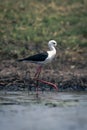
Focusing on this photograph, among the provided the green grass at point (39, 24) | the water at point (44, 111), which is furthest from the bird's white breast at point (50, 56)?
the water at point (44, 111)

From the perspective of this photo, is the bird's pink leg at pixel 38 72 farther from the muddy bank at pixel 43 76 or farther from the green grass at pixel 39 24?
the green grass at pixel 39 24

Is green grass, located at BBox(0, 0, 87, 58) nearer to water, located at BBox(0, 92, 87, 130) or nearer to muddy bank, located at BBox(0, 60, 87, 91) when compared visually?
muddy bank, located at BBox(0, 60, 87, 91)

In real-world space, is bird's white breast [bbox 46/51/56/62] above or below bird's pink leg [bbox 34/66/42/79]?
above

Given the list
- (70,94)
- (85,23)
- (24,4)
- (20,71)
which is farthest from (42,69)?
(24,4)

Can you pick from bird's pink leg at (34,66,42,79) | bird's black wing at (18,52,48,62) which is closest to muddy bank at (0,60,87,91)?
bird's pink leg at (34,66,42,79)

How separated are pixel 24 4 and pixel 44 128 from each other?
37.4 ft

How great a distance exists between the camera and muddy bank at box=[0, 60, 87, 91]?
17156mm

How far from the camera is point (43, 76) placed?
59.3ft

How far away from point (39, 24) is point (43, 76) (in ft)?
13.1

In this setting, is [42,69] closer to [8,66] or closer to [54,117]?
[8,66]

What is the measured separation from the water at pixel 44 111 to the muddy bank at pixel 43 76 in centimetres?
70

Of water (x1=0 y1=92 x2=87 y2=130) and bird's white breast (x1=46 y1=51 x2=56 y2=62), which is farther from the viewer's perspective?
bird's white breast (x1=46 y1=51 x2=56 y2=62)

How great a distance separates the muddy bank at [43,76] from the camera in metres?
17.2

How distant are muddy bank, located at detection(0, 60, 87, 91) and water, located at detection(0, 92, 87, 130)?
27.4 inches
